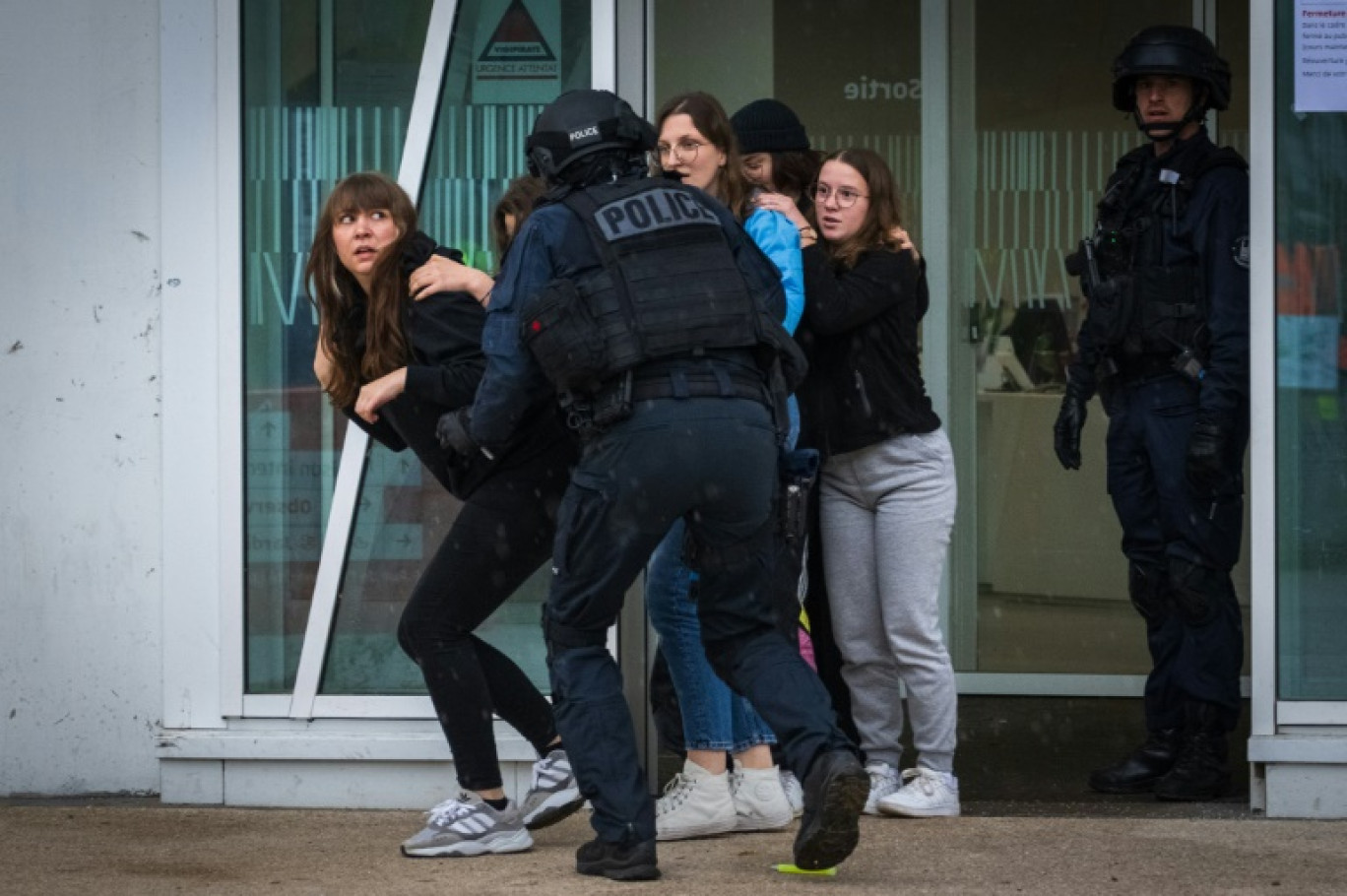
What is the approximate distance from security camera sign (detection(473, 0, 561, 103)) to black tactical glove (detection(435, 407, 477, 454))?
1.57 meters

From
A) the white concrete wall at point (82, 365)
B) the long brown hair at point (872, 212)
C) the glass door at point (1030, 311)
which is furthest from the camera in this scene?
the glass door at point (1030, 311)

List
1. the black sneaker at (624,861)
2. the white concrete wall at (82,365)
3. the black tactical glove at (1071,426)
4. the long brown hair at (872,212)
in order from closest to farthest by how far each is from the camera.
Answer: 1. the black sneaker at (624,861)
2. the long brown hair at (872,212)
3. the white concrete wall at (82,365)
4. the black tactical glove at (1071,426)

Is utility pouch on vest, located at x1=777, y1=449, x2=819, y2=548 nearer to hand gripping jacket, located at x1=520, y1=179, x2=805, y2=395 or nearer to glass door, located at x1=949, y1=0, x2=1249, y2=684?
hand gripping jacket, located at x1=520, y1=179, x2=805, y2=395

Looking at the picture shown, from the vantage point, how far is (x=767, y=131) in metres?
6.34

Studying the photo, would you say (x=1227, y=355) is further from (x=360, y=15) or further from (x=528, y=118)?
(x=360, y=15)

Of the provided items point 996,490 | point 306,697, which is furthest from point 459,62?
point 996,490

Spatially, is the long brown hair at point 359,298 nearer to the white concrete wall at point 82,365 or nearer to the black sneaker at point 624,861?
the white concrete wall at point 82,365

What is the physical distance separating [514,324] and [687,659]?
1.16m

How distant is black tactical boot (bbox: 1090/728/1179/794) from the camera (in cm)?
672

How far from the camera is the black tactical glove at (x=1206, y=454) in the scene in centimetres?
637

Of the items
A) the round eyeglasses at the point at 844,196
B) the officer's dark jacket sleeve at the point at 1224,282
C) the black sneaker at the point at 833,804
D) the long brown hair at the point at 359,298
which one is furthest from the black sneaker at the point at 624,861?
the officer's dark jacket sleeve at the point at 1224,282

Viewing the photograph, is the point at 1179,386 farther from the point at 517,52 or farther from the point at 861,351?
the point at 517,52

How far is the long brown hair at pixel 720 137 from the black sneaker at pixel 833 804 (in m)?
1.63

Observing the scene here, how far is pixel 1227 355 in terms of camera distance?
6414mm
